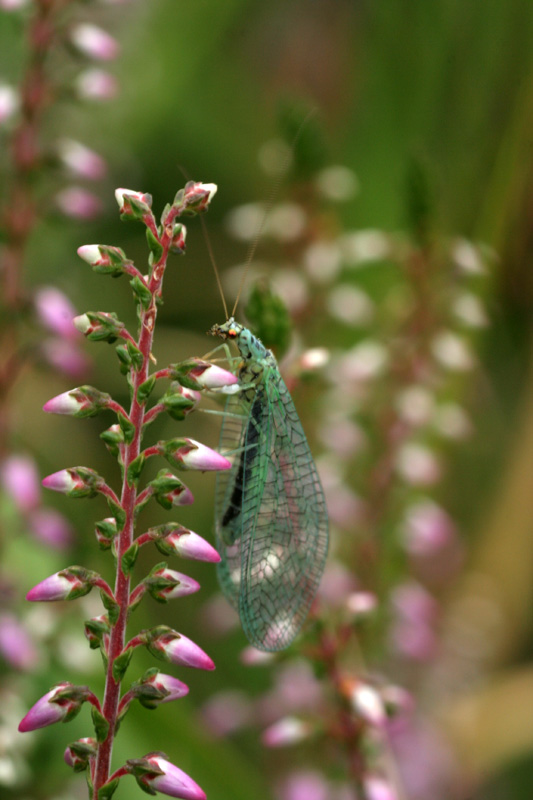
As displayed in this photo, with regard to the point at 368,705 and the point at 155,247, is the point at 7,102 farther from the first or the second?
the point at 368,705

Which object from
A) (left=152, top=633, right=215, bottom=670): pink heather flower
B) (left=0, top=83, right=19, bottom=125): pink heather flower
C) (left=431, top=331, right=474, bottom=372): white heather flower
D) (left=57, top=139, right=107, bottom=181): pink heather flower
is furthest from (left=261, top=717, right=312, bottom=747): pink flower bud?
(left=0, top=83, right=19, bottom=125): pink heather flower

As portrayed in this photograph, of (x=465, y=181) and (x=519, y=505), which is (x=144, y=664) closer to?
(x=519, y=505)

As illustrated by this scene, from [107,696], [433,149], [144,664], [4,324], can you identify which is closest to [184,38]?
[433,149]

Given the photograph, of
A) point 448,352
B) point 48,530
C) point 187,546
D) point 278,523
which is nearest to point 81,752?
point 187,546

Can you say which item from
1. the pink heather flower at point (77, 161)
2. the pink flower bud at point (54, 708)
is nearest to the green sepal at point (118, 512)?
the pink flower bud at point (54, 708)

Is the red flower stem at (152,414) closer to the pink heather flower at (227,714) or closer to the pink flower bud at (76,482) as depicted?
the pink flower bud at (76,482)
